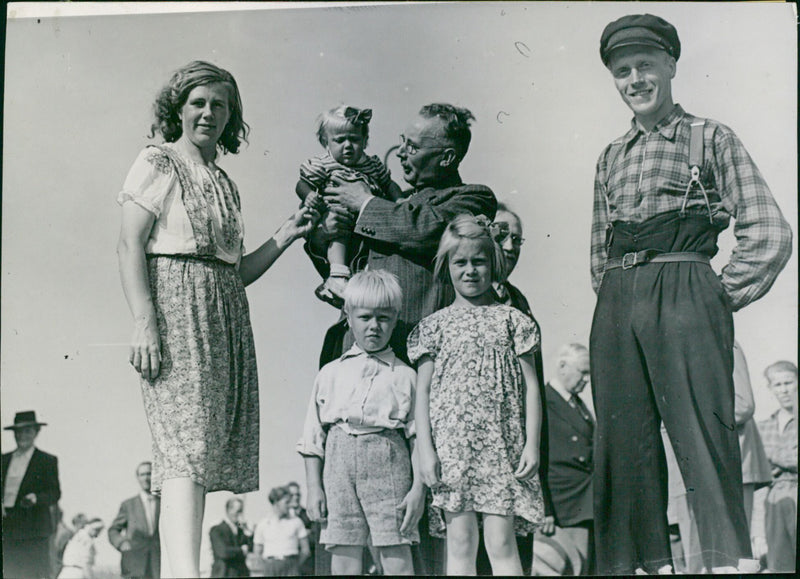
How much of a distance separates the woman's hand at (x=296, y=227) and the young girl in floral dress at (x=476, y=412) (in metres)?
0.78

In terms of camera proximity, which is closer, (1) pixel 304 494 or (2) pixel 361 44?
(1) pixel 304 494

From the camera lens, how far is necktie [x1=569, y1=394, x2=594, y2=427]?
5.26 metres

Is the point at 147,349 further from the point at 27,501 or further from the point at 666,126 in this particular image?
the point at 666,126

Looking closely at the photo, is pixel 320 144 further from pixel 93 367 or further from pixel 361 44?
pixel 93 367

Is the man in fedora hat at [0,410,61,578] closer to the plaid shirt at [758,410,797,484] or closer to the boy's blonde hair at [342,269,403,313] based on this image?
the boy's blonde hair at [342,269,403,313]

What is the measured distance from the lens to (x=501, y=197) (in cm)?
540

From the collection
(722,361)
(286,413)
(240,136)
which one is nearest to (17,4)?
(240,136)

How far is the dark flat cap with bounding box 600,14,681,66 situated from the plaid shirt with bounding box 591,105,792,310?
0.43m

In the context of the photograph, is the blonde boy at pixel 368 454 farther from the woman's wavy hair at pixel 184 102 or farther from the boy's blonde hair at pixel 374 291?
the woman's wavy hair at pixel 184 102

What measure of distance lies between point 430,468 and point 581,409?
895 millimetres

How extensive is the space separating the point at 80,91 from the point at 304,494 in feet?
8.28

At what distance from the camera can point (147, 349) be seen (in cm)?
521

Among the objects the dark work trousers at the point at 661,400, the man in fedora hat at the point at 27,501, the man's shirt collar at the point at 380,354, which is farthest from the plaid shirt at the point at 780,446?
the man in fedora hat at the point at 27,501

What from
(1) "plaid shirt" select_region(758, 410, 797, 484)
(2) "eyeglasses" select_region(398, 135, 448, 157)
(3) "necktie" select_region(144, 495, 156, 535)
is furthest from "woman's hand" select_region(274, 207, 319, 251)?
(1) "plaid shirt" select_region(758, 410, 797, 484)
